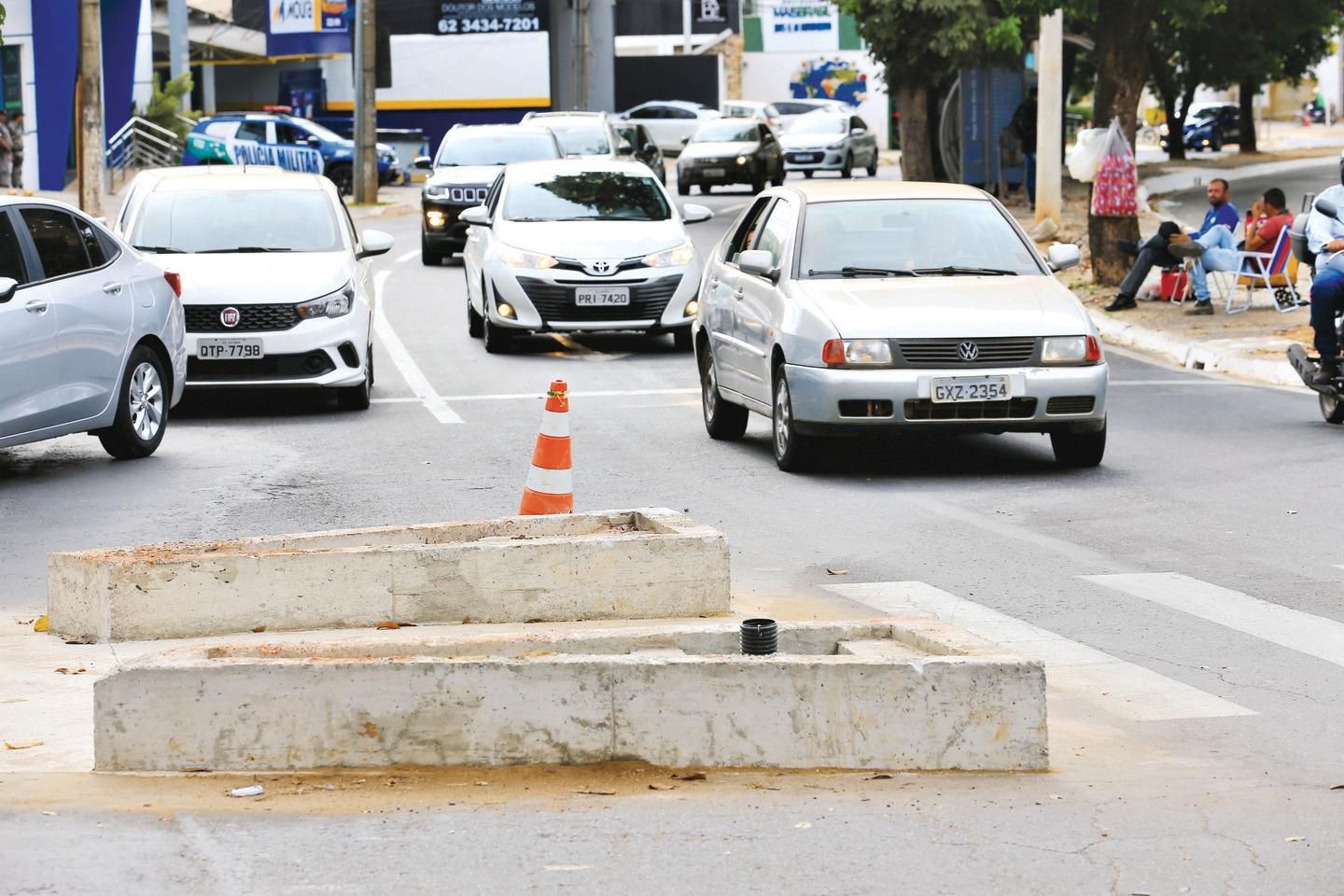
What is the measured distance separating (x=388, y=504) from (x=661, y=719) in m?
5.22

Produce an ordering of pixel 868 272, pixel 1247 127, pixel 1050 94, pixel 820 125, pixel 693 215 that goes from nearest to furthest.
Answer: pixel 868 272, pixel 693 215, pixel 1050 94, pixel 820 125, pixel 1247 127

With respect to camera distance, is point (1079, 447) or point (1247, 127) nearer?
point (1079, 447)

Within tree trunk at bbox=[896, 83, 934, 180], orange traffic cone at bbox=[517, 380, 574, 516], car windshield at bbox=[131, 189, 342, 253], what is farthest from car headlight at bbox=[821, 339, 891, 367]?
tree trunk at bbox=[896, 83, 934, 180]

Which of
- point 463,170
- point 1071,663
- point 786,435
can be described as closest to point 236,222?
point 786,435

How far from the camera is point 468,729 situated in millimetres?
5820

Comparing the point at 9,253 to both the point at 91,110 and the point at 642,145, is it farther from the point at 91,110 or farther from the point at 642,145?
the point at 642,145

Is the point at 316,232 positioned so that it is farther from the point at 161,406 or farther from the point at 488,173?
the point at 488,173

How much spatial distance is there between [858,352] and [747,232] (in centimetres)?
250

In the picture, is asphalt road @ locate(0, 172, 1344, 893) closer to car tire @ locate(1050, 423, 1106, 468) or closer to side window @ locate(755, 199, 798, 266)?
car tire @ locate(1050, 423, 1106, 468)

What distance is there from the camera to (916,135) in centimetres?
3750

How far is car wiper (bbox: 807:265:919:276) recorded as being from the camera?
40.8 feet

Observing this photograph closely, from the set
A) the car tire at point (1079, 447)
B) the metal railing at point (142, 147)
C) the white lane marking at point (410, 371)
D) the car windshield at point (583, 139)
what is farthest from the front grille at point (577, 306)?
the metal railing at point (142, 147)

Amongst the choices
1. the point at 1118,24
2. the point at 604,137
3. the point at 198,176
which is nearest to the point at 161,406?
the point at 198,176

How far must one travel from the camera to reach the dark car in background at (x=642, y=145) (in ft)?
128
